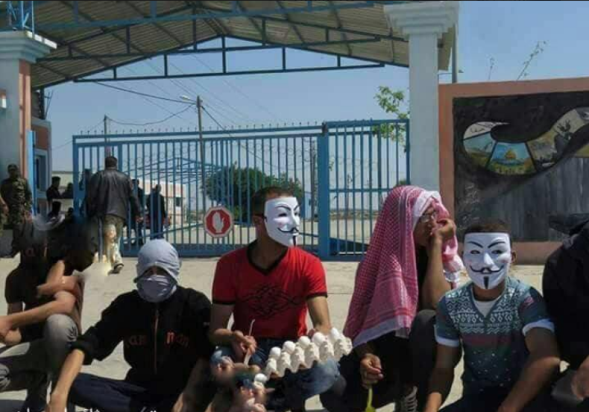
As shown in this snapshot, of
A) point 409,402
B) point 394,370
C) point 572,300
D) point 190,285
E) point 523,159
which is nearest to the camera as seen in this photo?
point 572,300

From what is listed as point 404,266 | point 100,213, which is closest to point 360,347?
point 404,266

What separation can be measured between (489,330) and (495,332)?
3 centimetres

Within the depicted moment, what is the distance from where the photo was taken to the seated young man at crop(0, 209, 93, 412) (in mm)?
4020

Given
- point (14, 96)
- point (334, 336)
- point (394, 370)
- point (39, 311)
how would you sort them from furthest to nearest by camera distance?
point (14, 96) → point (39, 311) → point (394, 370) → point (334, 336)

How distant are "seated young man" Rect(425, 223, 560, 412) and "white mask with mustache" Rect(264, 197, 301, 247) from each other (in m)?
0.84

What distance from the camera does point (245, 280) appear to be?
385 cm

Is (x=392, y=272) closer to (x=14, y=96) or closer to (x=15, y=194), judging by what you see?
(x=15, y=194)

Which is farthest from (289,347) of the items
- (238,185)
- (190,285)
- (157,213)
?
(157,213)

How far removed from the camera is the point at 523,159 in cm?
990

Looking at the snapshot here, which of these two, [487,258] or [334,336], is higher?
[487,258]

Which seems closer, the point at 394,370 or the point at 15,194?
the point at 394,370

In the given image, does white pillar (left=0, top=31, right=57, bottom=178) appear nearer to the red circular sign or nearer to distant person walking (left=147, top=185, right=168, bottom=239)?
distant person walking (left=147, top=185, right=168, bottom=239)

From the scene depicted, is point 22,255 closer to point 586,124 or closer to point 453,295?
point 453,295

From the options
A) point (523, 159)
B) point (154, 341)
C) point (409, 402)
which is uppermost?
point (523, 159)
